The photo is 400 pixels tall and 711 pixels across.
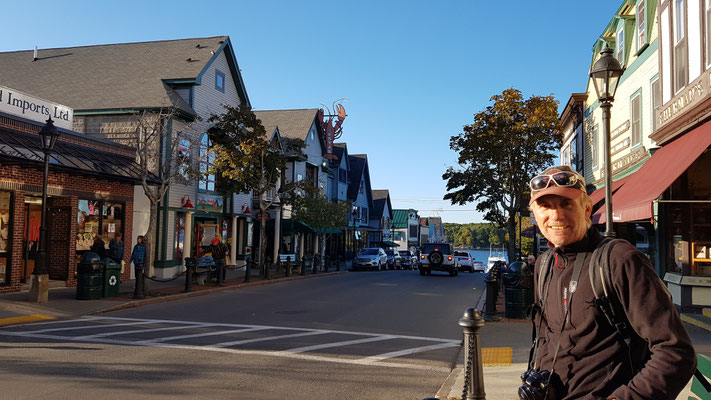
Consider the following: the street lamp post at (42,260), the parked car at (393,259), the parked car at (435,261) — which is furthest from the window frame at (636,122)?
the parked car at (393,259)

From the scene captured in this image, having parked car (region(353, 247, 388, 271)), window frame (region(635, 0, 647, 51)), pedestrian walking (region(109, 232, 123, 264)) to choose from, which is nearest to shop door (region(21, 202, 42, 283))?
pedestrian walking (region(109, 232, 123, 264))

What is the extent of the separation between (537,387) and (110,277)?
15.7 m

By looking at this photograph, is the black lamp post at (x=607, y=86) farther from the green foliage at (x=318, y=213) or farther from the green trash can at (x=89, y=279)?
the green foliage at (x=318, y=213)

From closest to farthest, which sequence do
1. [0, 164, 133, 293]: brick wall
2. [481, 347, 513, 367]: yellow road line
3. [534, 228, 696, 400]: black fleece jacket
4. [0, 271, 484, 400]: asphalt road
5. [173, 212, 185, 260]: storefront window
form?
[534, 228, 696, 400]: black fleece jacket
[0, 271, 484, 400]: asphalt road
[481, 347, 513, 367]: yellow road line
[0, 164, 133, 293]: brick wall
[173, 212, 185, 260]: storefront window

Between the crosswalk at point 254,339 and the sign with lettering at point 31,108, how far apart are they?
831 centimetres

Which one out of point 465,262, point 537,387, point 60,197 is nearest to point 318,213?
point 60,197

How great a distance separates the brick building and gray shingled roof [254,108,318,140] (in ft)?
68.6

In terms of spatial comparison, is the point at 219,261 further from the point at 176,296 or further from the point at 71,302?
the point at 71,302

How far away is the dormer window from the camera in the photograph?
91.2 ft

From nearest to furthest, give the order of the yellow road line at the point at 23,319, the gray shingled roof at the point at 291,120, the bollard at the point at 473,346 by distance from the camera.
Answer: the bollard at the point at 473,346 < the yellow road line at the point at 23,319 < the gray shingled roof at the point at 291,120

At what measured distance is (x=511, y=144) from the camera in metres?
27.9

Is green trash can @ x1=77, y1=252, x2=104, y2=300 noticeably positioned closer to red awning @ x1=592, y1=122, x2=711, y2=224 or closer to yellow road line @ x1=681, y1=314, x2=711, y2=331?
red awning @ x1=592, y1=122, x2=711, y2=224

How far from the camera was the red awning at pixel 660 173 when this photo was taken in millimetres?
10461

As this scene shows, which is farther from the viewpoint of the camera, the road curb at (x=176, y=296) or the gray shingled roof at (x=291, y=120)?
the gray shingled roof at (x=291, y=120)
